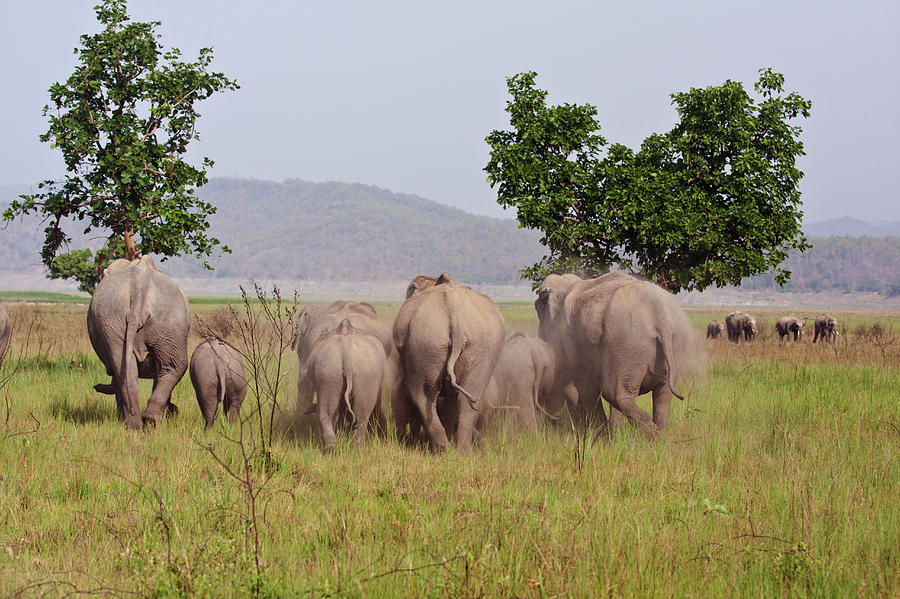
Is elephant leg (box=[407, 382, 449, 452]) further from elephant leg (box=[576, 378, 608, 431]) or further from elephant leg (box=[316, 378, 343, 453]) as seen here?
elephant leg (box=[576, 378, 608, 431])

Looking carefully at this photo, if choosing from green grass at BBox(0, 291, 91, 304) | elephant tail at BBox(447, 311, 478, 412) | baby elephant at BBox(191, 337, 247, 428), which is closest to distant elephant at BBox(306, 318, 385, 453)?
elephant tail at BBox(447, 311, 478, 412)

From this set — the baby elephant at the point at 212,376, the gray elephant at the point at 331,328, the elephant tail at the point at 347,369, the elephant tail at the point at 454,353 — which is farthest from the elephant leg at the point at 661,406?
the baby elephant at the point at 212,376

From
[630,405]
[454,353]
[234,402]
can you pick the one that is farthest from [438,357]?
[234,402]

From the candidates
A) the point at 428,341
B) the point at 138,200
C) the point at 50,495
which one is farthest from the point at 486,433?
the point at 138,200

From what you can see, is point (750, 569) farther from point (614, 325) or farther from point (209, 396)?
point (209, 396)

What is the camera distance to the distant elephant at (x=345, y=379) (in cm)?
705

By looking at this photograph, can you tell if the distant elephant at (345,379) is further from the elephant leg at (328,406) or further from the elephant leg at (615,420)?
the elephant leg at (615,420)

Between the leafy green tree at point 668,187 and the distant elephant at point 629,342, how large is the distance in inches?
393

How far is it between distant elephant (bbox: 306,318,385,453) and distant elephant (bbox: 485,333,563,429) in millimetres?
1447

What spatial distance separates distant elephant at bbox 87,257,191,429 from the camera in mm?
7961

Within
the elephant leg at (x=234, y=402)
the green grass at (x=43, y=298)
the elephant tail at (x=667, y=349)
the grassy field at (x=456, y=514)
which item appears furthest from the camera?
the green grass at (x=43, y=298)

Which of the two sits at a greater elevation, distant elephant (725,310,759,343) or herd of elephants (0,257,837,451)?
herd of elephants (0,257,837,451)

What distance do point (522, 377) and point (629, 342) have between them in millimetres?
1302

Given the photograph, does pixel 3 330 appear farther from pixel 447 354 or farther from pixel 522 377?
pixel 522 377
